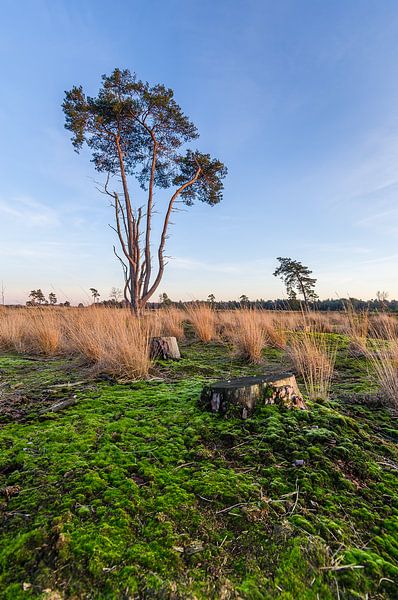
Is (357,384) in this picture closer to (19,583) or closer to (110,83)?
(19,583)

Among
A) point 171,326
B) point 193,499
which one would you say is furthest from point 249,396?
point 171,326

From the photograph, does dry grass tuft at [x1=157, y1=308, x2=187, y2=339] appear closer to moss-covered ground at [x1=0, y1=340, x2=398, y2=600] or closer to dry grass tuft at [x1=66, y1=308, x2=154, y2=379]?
dry grass tuft at [x1=66, y1=308, x2=154, y2=379]

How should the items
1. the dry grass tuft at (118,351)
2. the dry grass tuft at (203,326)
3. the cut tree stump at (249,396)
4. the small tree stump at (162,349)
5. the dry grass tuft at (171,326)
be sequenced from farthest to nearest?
the dry grass tuft at (171,326)
the dry grass tuft at (203,326)
the small tree stump at (162,349)
the dry grass tuft at (118,351)
the cut tree stump at (249,396)

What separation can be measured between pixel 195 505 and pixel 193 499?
1.1 inches

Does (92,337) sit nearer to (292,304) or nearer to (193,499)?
(193,499)

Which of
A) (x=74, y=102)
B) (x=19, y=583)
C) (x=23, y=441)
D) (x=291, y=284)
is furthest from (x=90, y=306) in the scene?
(x=291, y=284)

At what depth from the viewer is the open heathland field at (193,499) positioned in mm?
939

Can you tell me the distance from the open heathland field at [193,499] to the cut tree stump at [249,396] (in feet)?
0.24

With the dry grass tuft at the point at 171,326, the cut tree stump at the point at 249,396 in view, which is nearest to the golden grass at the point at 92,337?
the dry grass tuft at the point at 171,326

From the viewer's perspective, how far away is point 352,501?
1365 mm

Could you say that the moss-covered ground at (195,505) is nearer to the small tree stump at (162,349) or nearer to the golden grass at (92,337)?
the golden grass at (92,337)

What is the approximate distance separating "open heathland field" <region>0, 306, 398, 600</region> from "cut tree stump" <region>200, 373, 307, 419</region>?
2.8 inches

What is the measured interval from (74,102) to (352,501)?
1348 cm

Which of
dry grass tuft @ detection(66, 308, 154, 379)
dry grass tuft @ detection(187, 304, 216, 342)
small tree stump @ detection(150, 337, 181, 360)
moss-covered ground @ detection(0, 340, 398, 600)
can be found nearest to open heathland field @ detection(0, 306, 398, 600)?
moss-covered ground @ detection(0, 340, 398, 600)
